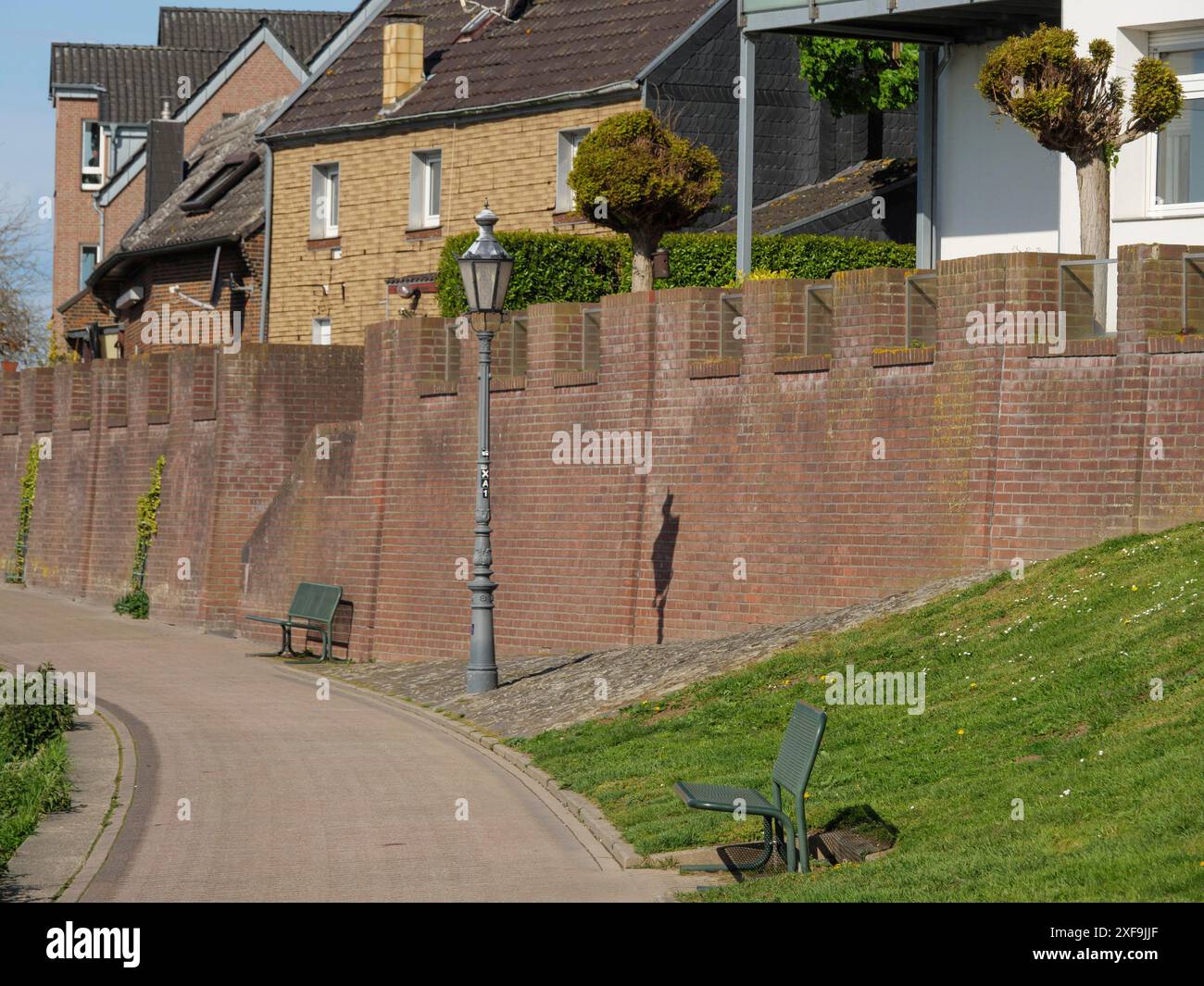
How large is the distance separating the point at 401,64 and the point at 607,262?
1008cm

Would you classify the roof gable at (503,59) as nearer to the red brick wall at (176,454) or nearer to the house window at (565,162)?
the house window at (565,162)

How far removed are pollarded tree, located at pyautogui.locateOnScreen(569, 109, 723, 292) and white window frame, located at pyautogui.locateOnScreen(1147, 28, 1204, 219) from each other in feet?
17.7

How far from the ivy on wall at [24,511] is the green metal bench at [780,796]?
29.6 metres

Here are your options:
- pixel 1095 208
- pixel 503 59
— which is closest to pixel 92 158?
pixel 503 59

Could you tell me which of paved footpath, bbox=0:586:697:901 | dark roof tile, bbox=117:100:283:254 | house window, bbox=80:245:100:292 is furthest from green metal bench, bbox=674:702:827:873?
house window, bbox=80:245:100:292

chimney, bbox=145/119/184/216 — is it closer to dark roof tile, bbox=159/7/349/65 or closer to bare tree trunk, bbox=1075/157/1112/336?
dark roof tile, bbox=159/7/349/65

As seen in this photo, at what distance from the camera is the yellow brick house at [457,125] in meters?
33.6

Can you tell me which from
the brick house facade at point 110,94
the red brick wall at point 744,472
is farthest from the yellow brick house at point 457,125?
the brick house facade at point 110,94

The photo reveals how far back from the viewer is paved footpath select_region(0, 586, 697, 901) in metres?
11.6

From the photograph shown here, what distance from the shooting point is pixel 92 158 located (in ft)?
209

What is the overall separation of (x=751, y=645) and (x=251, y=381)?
12903 mm

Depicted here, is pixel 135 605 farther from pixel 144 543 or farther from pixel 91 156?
pixel 91 156
